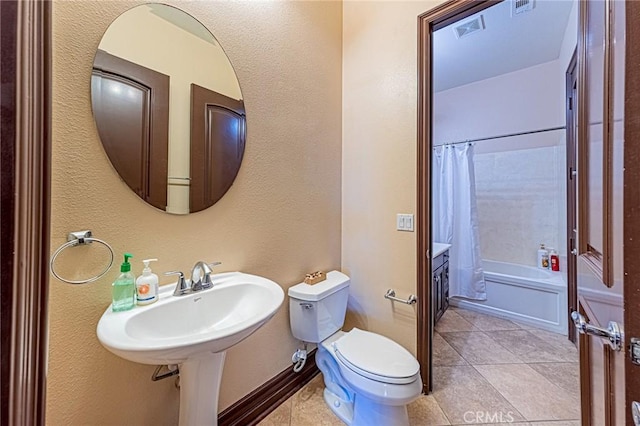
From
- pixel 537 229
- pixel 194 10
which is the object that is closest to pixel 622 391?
pixel 194 10

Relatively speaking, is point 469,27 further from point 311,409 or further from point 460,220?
point 311,409

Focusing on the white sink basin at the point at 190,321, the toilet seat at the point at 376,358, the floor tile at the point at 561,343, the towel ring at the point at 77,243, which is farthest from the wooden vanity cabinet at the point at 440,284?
the towel ring at the point at 77,243

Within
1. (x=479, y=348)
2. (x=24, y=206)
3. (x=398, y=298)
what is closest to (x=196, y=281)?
(x=24, y=206)

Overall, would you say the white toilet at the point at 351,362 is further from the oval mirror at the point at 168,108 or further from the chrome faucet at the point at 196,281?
the oval mirror at the point at 168,108

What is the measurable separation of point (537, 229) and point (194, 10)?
11.4ft

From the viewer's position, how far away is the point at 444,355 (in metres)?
2.04

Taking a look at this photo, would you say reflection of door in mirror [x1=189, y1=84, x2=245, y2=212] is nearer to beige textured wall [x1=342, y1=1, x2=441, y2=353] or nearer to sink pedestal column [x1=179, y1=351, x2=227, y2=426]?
sink pedestal column [x1=179, y1=351, x2=227, y2=426]

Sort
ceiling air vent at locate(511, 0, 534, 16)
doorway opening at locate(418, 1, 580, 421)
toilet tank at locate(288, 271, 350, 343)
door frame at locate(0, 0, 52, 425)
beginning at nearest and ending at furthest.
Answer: door frame at locate(0, 0, 52, 425) → toilet tank at locate(288, 271, 350, 343) → doorway opening at locate(418, 1, 580, 421) → ceiling air vent at locate(511, 0, 534, 16)

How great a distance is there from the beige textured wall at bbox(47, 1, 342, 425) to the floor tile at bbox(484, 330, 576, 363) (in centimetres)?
161

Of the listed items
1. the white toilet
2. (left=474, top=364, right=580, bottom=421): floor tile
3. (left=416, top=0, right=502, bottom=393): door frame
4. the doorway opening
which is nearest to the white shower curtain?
the doorway opening

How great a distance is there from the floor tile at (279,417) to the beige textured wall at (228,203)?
18 cm

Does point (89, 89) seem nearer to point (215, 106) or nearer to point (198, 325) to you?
point (215, 106)

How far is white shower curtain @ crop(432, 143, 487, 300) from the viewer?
9.46 ft

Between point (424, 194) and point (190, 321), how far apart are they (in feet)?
4.49
